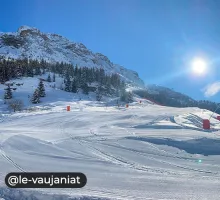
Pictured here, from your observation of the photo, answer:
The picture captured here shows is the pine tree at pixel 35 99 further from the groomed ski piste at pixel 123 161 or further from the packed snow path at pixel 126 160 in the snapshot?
the packed snow path at pixel 126 160

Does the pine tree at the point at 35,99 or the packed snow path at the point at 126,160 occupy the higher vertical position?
the pine tree at the point at 35,99

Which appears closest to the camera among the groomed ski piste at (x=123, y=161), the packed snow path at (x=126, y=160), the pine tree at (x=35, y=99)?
the groomed ski piste at (x=123, y=161)

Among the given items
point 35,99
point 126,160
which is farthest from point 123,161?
point 35,99

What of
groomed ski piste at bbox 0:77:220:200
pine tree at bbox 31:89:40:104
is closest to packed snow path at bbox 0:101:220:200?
groomed ski piste at bbox 0:77:220:200

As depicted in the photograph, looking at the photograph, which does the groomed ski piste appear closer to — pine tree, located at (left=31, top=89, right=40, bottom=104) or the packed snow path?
the packed snow path

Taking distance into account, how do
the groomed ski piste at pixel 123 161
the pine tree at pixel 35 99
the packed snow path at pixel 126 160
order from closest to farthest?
the groomed ski piste at pixel 123 161
the packed snow path at pixel 126 160
the pine tree at pixel 35 99

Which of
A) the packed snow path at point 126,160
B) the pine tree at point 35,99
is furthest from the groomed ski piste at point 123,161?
the pine tree at point 35,99

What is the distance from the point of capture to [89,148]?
36.1 feet

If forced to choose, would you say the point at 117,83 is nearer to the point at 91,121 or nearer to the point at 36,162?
the point at 91,121

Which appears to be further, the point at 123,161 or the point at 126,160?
the point at 126,160

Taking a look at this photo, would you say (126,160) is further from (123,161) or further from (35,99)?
(35,99)

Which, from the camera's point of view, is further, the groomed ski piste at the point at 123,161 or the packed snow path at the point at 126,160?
the packed snow path at the point at 126,160

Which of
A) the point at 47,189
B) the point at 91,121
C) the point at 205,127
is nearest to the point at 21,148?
the point at 47,189

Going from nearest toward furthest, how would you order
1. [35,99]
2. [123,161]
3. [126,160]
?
[123,161] < [126,160] < [35,99]
